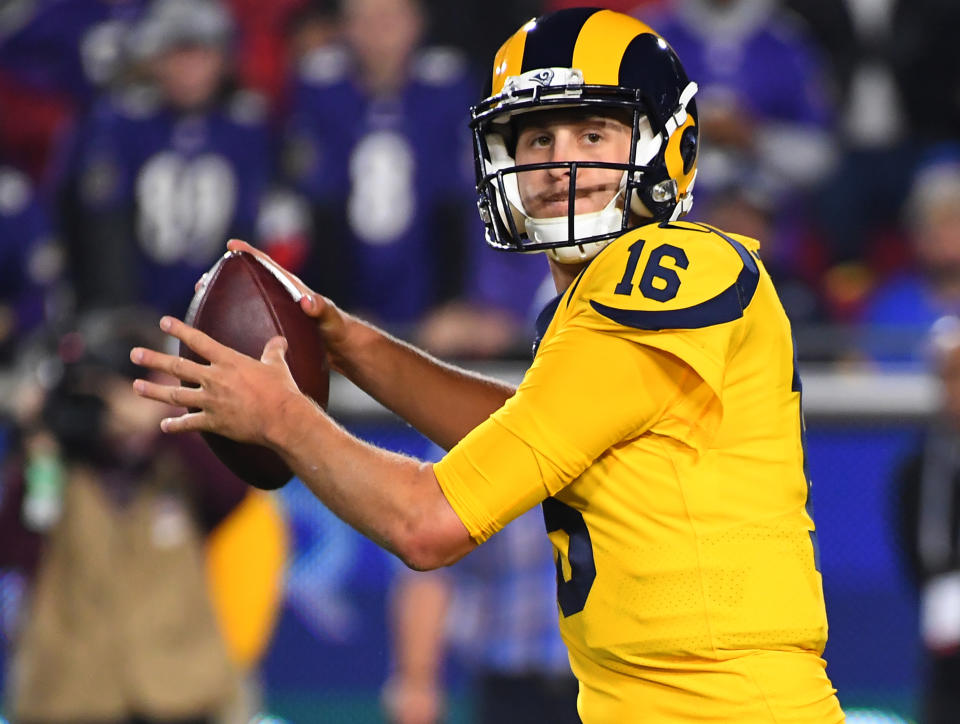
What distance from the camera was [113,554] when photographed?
4.25 metres

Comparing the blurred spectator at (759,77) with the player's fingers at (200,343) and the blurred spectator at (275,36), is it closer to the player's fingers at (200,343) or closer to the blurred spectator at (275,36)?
the blurred spectator at (275,36)

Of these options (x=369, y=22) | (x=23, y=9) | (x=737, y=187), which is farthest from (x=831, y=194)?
(x=23, y=9)

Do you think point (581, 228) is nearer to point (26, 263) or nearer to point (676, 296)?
point (676, 296)

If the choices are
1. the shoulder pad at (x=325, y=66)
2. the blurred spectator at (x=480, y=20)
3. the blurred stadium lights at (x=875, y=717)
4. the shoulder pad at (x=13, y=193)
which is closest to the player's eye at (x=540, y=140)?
the blurred stadium lights at (x=875, y=717)

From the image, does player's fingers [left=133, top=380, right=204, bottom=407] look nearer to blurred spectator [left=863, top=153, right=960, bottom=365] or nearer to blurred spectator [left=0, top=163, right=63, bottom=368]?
blurred spectator [left=863, top=153, right=960, bottom=365]

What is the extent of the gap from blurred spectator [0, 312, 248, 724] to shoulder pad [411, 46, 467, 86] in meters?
2.03

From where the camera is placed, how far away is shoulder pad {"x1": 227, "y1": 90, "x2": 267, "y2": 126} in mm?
5953

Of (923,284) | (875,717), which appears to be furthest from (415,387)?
(923,284)

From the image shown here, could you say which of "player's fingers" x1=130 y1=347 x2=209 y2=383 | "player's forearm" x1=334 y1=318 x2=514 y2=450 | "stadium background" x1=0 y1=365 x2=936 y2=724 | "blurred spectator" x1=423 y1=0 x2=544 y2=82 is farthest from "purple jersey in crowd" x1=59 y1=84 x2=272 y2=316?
"player's fingers" x1=130 y1=347 x2=209 y2=383

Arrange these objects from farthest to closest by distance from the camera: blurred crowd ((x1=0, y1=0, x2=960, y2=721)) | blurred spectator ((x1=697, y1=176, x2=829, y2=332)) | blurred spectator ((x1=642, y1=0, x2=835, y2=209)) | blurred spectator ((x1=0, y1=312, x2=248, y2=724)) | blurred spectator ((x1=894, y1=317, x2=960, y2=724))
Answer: blurred spectator ((x1=642, y1=0, x2=835, y2=209)) < blurred crowd ((x1=0, y1=0, x2=960, y2=721)) < blurred spectator ((x1=697, y1=176, x2=829, y2=332)) < blurred spectator ((x1=894, y1=317, x2=960, y2=724)) < blurred spectator ((x1=0, y1=312, x2=248, y2=724))

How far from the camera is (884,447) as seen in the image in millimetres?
4922

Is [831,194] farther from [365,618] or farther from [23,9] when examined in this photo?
[23,9]

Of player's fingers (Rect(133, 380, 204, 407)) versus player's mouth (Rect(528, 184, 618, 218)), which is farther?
player's mouth (Rect(528, 184, 618, 218))

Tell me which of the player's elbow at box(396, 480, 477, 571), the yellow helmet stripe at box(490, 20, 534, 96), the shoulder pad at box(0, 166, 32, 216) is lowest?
the player's elbow at box(396, 480, 477, 571)
